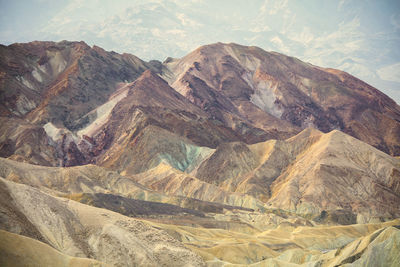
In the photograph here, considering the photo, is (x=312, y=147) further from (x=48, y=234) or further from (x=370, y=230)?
(x=48, y=234)

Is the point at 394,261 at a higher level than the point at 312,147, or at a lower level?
lower

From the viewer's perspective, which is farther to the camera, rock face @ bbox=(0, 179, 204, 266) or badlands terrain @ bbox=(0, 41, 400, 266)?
badlands terrain @ bbox=(0, 41, 400, 266)

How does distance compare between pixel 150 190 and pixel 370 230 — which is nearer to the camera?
pixel 370 230

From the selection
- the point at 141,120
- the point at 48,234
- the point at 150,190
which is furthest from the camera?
the point at 141,120

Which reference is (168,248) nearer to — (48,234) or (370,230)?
(48,234)

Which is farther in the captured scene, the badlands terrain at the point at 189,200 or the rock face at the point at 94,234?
the badlands terrain at the point at 189,200

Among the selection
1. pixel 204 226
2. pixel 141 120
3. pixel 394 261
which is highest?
pixel 141 120

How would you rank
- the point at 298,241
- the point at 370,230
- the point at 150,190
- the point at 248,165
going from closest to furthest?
the point at 298,241 < the point at 370,230 < the point at 150,190 < the point at 248,165

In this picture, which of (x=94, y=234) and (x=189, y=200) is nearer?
(x=94, y=234)

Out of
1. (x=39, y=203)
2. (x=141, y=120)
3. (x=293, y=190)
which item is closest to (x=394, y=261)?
(x=39, y=203)

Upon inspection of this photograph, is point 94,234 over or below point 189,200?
over
